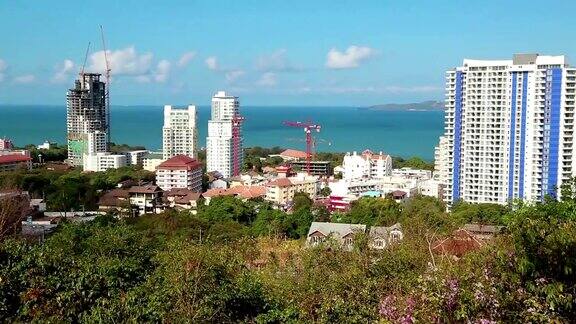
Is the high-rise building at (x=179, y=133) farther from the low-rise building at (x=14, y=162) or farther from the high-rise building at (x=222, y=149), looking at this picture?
the low-rise building at (x=14, y=162)

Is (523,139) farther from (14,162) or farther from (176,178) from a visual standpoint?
(14,162)

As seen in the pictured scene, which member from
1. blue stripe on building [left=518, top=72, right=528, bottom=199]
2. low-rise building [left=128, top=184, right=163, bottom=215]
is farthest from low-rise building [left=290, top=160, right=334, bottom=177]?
blue stripe on building [left=518, top=72, right=528, bottom=199]


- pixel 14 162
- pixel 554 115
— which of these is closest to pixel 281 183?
pixel 554 115

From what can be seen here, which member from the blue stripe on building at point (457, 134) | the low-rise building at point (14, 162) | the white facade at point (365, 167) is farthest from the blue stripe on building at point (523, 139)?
the low-rise building at point (14, 162)

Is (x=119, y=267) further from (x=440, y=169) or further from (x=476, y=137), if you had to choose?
(x=440, y=169)

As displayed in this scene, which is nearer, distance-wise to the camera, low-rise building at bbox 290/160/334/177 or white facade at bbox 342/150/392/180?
white facade at bbox 342/150/392/180

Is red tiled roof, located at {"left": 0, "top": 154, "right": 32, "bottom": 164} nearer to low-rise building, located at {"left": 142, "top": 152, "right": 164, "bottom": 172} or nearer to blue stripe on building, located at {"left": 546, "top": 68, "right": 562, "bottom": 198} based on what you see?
low-rise building, located at {"left": 142, "top": 152, "right": 164, "bottom": 172}
